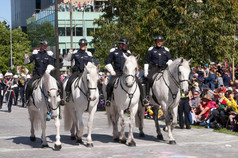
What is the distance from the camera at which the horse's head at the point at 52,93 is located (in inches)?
518

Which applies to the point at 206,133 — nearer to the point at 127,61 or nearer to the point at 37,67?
the point at 127,61

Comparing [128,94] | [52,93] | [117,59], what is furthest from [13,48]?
[52,93]

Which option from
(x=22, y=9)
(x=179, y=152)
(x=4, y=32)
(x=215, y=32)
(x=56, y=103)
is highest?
(x=22, y=9)

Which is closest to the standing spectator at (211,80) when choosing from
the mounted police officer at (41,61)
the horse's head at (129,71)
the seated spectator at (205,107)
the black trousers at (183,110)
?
the seated spectator at (205,107)

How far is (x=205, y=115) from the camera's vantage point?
61.7 feet

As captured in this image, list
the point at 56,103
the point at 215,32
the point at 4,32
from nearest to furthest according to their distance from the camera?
the point at 56,103, the point at 215,32, the point at 4,32

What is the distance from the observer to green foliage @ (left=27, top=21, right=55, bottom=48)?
9181cm

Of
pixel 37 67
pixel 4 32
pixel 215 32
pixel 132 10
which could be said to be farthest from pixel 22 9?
pixel 37 67

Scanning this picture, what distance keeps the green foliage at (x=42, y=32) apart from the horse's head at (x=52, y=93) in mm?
78865

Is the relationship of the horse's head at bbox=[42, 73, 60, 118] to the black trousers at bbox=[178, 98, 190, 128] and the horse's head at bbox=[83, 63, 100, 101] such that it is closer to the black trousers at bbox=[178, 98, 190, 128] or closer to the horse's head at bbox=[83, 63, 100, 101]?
the horse's head at bbox=[83, 63, 100, 101]

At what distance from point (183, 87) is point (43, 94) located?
3854mm

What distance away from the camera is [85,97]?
1369cm

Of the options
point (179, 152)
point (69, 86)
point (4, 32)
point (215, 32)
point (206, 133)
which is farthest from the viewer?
point (4, 32)

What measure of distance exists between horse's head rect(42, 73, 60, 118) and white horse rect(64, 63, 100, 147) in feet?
2.35
